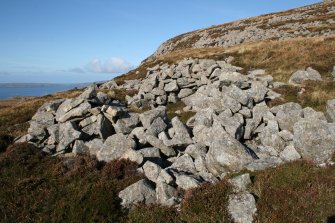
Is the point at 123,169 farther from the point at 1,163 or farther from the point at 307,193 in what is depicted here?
the point at 307,193

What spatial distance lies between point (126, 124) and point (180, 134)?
3.84 meters

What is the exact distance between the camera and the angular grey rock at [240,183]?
38.6 feet

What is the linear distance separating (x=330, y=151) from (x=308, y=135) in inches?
44.5

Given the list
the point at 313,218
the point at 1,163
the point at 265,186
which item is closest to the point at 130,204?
the point at 265,186

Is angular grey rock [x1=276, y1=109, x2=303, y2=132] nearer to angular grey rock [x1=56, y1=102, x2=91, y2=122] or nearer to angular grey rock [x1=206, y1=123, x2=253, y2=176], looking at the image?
angular grey rock [x1=206, y1=123, x2=253, y2=176]

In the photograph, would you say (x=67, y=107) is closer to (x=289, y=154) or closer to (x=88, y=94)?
(x=88, y=94)

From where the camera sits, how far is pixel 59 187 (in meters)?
13.9

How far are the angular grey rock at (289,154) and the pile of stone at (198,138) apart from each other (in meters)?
0.04

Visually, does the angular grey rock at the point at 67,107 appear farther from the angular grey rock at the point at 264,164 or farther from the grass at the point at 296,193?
the grass at the point at 296,193

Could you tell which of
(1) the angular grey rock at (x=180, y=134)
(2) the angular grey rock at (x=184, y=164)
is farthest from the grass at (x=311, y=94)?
(2) the angular grey rock at (x=184, y=164)

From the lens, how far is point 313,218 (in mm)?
9805

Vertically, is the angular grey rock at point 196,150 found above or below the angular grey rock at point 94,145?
below

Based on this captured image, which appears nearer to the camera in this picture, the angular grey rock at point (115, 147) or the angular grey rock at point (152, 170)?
the angular grey rock at point (152, 170)

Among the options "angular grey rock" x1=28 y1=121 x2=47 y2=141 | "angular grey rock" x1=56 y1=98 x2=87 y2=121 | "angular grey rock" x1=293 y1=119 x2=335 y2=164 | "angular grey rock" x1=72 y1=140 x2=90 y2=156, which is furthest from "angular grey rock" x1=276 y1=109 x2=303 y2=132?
"angular grey rock" x1=28 y1=121 x2=47 y2=141
